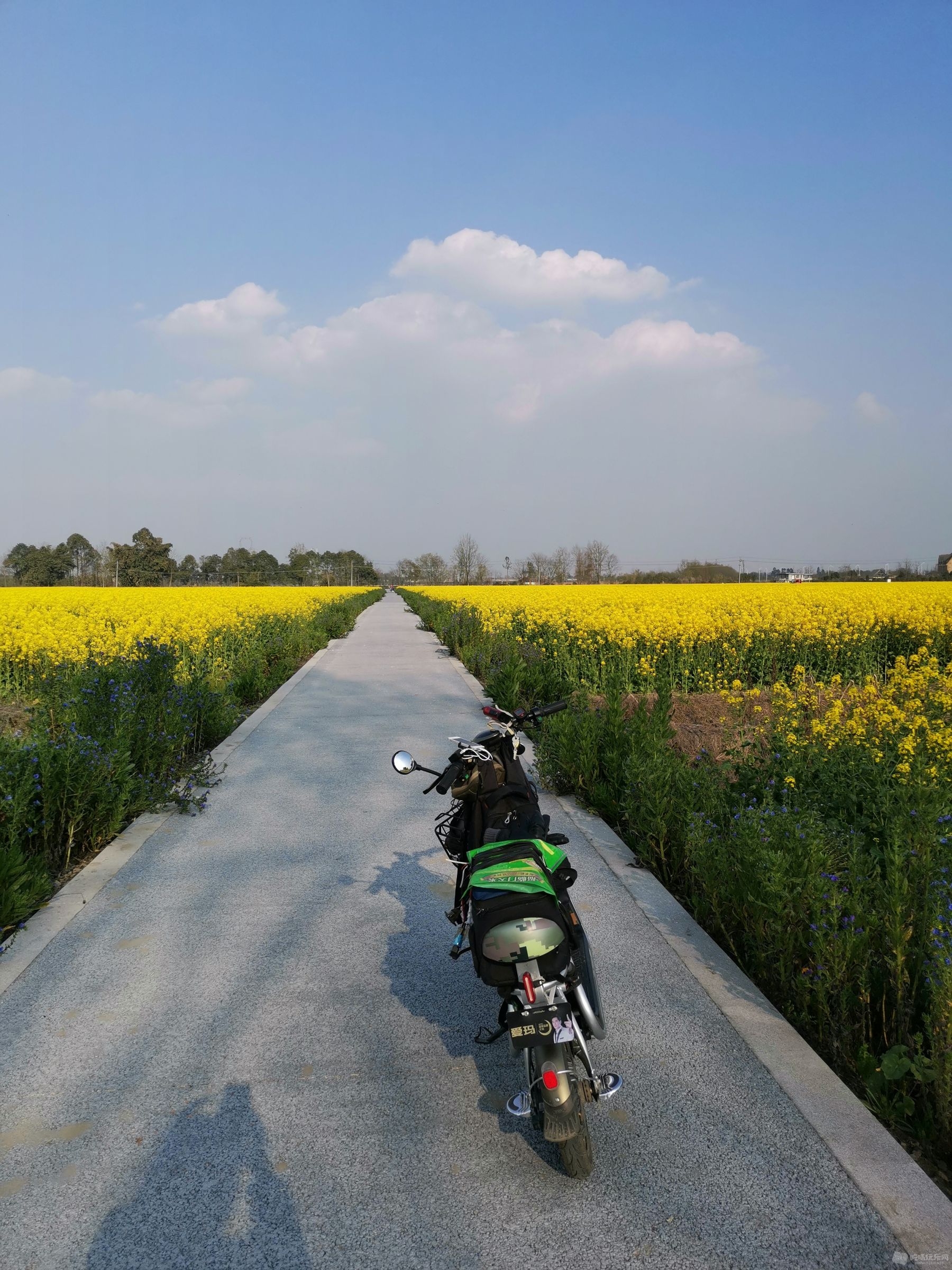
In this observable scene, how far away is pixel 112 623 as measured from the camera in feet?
46.6

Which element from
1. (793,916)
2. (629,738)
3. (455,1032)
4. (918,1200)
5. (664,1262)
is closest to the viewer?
(664,1262)

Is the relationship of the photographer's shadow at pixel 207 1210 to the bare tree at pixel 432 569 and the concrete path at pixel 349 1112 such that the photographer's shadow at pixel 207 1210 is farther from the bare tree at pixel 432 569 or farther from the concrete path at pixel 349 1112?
the bare tree at pixel 432 569

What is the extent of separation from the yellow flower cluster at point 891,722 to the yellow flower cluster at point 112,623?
6414mm

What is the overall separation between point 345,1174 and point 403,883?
7.67ft

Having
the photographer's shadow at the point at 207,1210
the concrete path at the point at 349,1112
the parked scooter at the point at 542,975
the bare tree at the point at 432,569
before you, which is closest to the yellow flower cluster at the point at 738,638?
the concrete path at the point at 349,1112

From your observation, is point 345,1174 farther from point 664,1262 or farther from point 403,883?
point 403,883

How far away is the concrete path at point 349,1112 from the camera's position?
2121 millimetres

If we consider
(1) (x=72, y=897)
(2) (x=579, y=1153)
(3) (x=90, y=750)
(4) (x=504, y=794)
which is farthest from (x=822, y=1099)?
(3) (x=90, y=750)

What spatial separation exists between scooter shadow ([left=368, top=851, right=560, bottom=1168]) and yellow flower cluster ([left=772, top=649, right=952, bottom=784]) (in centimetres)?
234

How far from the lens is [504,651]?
472 inches

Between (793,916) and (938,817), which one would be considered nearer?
(793,916)

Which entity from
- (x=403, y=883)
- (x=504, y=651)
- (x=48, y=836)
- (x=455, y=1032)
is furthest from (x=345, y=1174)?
(x=504, y=651)

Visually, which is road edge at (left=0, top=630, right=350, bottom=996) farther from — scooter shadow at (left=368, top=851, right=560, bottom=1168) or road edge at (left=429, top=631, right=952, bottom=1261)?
road edge at (left=429, top=631, right=952, bottom=1261)

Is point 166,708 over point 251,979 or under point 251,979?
over
